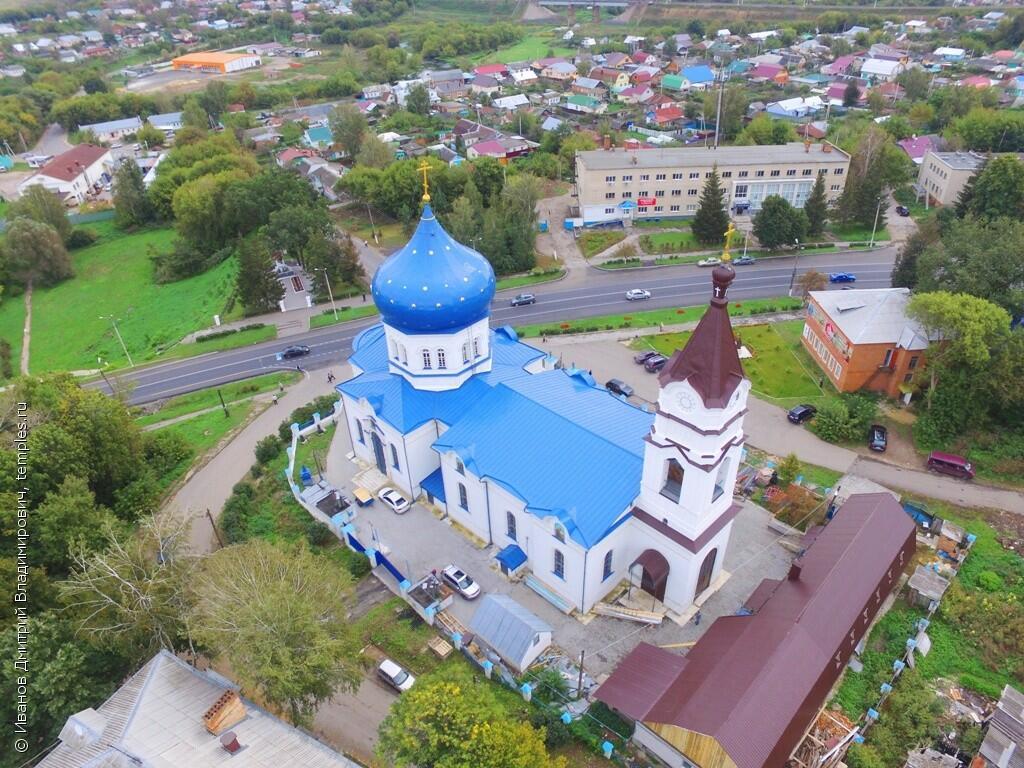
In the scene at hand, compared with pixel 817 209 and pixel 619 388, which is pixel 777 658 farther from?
pixel 817 209

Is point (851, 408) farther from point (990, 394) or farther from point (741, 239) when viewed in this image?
point (741, 239)

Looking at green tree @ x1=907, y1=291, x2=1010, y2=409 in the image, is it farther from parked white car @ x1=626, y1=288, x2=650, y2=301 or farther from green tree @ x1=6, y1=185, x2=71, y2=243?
green tree @ x1=6, y1=185, x2=71, y2=243

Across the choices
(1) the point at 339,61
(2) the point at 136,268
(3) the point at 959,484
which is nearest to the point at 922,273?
(3) the point at 959,484

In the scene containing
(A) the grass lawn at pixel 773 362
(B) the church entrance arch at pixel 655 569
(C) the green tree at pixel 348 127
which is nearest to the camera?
(B) the church entrance arch at pixel 655 569

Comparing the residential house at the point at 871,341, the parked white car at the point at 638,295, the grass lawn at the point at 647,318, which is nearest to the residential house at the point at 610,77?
the parked white car at the point at 638,295

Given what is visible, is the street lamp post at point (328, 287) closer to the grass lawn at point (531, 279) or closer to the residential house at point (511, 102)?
the grass lawn at point (531, 279)

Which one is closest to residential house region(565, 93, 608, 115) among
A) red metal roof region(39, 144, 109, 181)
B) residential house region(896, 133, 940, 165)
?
residential house region(896, 133, 940, 165)

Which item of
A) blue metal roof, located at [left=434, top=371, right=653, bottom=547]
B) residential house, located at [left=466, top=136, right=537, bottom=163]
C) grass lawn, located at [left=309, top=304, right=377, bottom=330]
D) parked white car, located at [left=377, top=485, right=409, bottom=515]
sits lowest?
grass lawn, located at [left=309, top=304, right=377, bottom=330]

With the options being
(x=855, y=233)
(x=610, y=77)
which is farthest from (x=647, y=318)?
(x=610, y=77)
